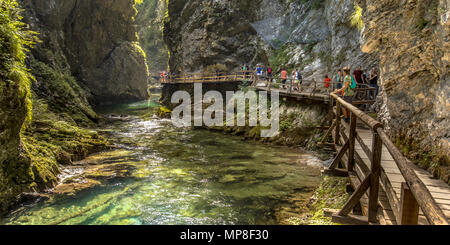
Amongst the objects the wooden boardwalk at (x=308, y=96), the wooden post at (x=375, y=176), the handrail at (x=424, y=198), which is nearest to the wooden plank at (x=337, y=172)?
the wooden post at (x=375, y=176)

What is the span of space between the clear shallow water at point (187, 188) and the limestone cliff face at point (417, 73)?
3.43 meters

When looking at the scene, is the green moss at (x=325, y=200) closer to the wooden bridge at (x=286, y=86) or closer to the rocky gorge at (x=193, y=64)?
the rocky gorge at (x=193, y=64)

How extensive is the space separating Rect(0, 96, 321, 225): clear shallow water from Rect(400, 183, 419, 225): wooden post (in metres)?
4.66

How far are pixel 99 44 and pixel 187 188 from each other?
1448 inches

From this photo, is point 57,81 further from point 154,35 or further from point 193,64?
point 154,35

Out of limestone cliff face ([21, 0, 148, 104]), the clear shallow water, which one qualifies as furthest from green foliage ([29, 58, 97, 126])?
limestone cliff face ([21, 0, 148, 104])

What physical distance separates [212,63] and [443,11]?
29.6m

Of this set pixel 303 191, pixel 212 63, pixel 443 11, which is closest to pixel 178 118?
pixel 212 63

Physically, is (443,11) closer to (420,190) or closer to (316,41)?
(420,190)

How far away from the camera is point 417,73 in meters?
6.56

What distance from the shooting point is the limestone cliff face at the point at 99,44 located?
96.2 feet

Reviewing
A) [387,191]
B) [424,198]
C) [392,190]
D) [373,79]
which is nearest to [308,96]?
[373,79]

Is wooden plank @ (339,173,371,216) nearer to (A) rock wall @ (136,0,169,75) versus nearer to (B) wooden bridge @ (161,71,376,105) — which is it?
(B) wooden bridge @ (161,71,376,105)
